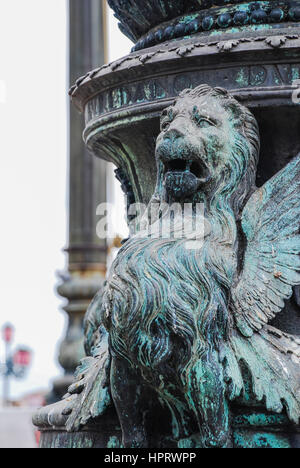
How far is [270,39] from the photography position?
3.00 m

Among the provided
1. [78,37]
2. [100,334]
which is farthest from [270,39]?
[78,37]

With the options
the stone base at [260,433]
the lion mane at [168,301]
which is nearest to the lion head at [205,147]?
the lion mane at [168,301]

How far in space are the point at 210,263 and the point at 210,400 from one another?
39 centimetres

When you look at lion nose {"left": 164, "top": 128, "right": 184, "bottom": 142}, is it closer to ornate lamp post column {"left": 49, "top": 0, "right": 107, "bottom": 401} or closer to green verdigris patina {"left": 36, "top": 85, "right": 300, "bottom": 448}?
green verdigris patina {"left": 36, "top": 85, "right": 300, "bottom": 448}

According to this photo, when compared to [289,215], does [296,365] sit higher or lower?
lower

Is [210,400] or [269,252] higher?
[269,252]

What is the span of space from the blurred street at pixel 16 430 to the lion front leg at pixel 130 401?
5.89 meters

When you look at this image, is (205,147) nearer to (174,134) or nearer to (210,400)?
(174,134)

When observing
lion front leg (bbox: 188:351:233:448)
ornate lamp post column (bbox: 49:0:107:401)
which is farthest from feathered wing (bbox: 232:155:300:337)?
ornate lamp post column (bbox: 49:0:107:401)

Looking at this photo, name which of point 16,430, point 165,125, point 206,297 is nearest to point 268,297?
point 206,297

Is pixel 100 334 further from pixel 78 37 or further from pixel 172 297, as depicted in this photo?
pixel 78 37

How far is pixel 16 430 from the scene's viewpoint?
10336 mm

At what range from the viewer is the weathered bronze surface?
2.82m

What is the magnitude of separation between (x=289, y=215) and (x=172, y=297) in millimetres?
528
